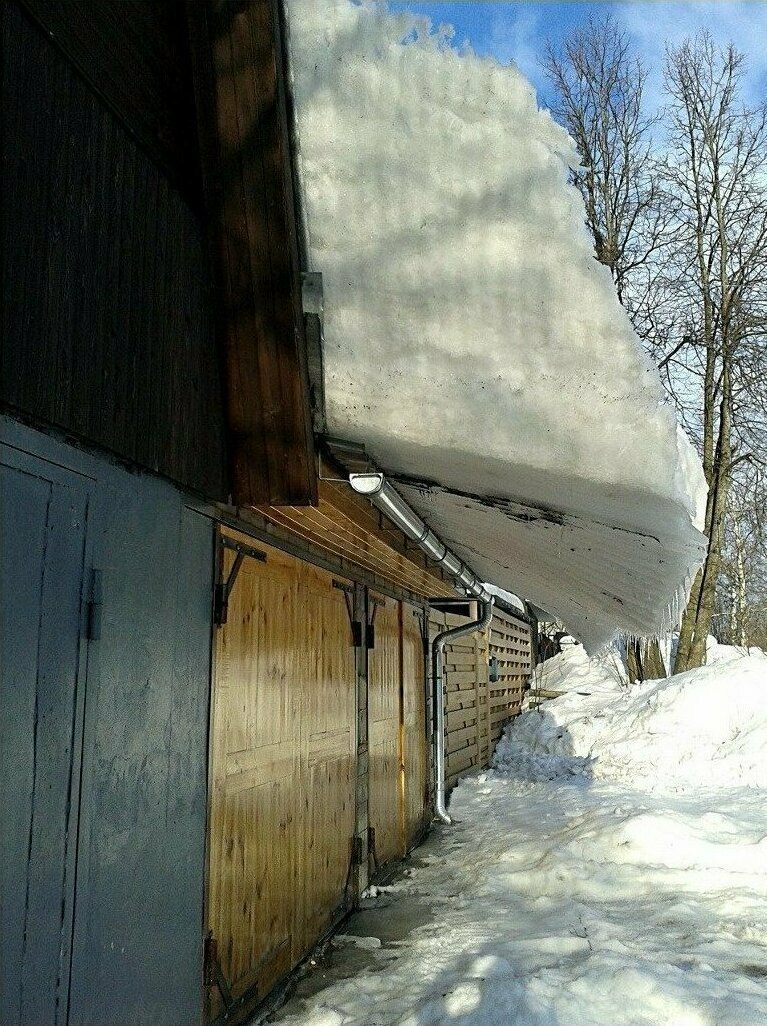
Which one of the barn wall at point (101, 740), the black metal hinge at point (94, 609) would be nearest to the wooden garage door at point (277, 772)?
the barn wall at point (101, 740)

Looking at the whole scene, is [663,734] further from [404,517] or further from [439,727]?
[404,517]

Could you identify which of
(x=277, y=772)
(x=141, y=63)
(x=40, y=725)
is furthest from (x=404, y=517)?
(x=40, y=725)

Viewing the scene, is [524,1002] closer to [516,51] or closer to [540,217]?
[540,217]

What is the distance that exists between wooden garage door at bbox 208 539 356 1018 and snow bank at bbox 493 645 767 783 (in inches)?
269

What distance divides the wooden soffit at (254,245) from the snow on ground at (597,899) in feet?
8.78

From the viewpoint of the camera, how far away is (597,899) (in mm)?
Answer: 6410

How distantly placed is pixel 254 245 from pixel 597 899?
16.5 feet

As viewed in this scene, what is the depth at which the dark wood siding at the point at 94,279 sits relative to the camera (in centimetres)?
259

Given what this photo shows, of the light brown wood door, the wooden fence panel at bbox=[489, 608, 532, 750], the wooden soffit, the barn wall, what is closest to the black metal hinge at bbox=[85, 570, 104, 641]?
the barn wall

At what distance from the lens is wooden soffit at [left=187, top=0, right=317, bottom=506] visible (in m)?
3.67

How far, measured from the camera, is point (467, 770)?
41.6ft

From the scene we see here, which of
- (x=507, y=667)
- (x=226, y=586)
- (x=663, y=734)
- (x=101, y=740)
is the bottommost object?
(x=663, y=734)

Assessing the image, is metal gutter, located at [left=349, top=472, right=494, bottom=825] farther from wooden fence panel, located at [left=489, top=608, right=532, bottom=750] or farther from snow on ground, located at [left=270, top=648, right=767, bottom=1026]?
wooden fence panel, located at [left=489, top=608, right=532, bottom=750]

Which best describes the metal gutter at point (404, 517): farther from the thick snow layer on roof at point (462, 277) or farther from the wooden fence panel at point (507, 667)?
the wooden fence panel at point (507, 667)
